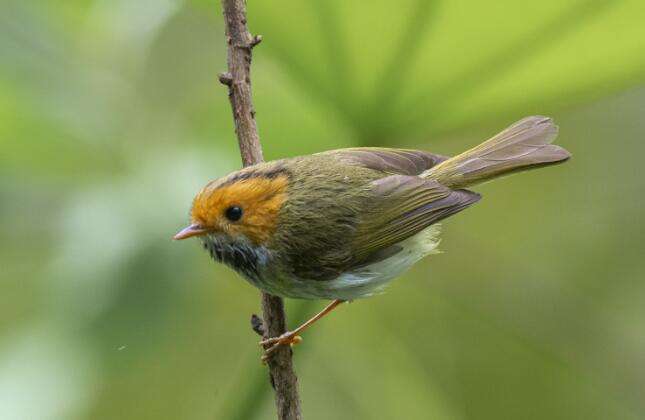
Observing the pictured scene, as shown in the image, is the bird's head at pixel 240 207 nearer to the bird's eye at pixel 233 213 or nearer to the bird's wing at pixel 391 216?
the bird's eye at pixel 233 213

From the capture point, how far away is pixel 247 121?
5.09ft

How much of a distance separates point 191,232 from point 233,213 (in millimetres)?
170

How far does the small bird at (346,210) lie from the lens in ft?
5.62

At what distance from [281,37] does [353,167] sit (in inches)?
21.3

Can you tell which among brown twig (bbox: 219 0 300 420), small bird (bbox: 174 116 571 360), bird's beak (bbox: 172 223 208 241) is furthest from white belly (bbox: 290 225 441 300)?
bird's beak (bbox: 172 223 208 241)

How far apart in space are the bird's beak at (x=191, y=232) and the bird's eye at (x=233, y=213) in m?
0.08

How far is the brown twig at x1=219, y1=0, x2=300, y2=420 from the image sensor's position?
1.44 m

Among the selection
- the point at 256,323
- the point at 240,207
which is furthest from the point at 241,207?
the point at 256,323

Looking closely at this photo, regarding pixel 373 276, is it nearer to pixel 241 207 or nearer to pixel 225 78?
pixel 241 207

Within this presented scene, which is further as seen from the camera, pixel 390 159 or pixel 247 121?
pixel 390 159

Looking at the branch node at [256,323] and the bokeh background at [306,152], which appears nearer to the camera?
the bokeh background at [306,152]

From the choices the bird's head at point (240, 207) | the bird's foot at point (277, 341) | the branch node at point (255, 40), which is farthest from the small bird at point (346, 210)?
the branch node at point (255, 40)

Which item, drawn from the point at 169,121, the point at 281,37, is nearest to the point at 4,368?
the point at 169,121

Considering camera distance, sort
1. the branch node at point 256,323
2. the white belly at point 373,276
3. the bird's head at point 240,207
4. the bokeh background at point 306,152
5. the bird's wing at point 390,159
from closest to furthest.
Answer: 1. the bokeh background at point 306,152
2. the branch node at point 256,323
3. the bird's head at point 240,207
4. the white belly at point 373,276
5. the bird's wing at point 390,159
